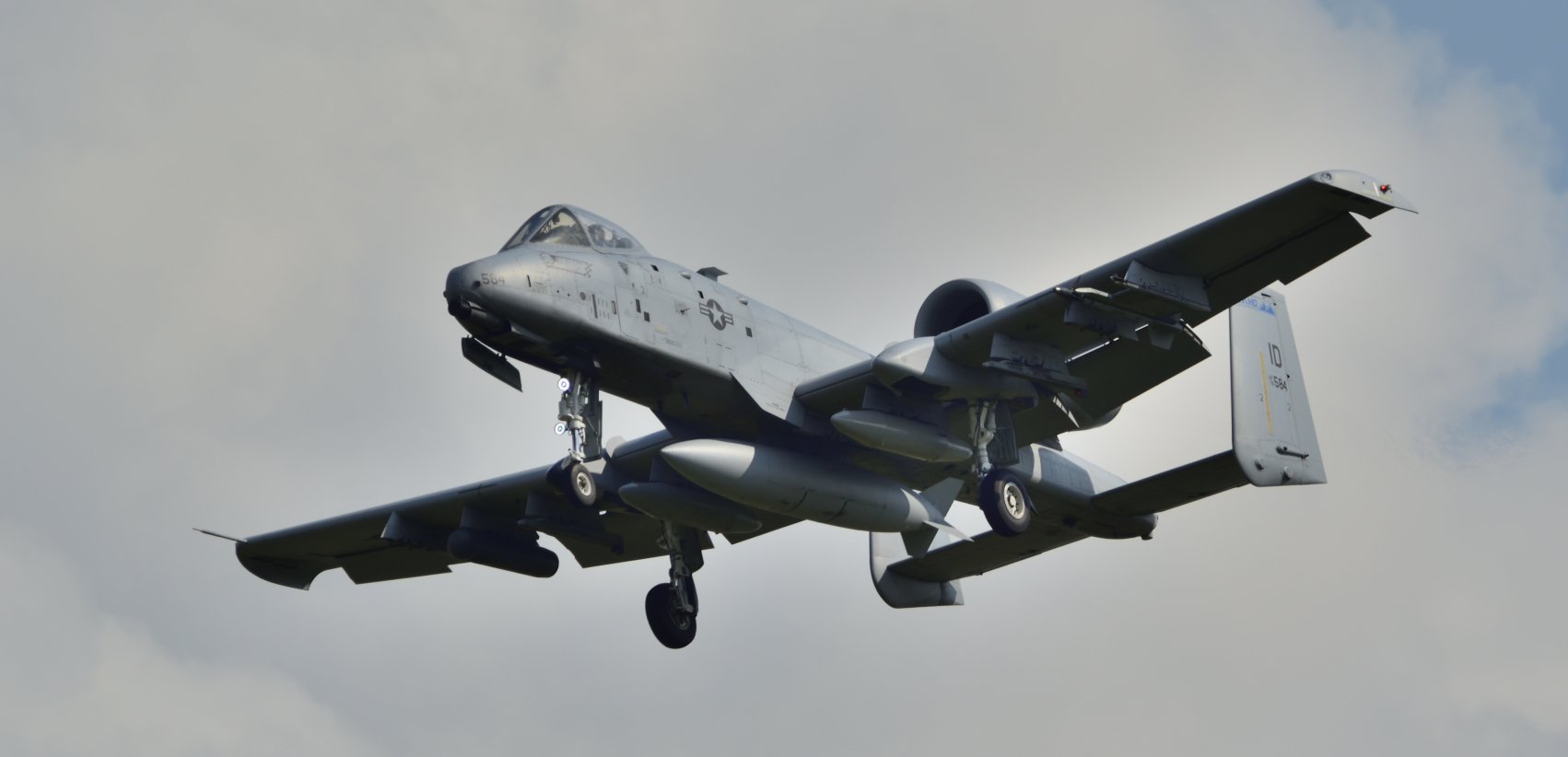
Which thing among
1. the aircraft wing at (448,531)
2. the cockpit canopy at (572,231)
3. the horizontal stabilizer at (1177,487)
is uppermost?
the cockpit canopy at (572,231)

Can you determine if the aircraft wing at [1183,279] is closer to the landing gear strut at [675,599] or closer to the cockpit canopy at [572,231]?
the cockpit canopy at [572,231]

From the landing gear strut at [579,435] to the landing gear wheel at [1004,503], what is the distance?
5.21 meters

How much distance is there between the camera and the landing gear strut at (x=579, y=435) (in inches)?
810

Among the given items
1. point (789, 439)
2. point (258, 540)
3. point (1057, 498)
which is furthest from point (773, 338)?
point (258, 540)

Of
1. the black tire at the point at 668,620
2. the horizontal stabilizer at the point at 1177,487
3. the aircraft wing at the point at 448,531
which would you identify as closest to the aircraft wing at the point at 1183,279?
the horizontal stabilizer at the point at 1177,487

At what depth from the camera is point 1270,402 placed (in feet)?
76.0

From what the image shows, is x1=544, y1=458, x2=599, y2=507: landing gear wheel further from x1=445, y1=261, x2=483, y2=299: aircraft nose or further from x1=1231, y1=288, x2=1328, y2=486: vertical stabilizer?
x1=1231, y1=288, x2=1328, y2=486: vertical stabilizer

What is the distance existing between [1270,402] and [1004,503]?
4.75 metres

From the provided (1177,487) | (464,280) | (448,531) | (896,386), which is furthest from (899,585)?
(464,280)

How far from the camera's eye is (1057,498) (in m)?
24.0

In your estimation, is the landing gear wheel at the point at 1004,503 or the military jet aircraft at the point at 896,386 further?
the landing gear wheel at the point at 1004,503

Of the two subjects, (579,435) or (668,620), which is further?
(668,620)

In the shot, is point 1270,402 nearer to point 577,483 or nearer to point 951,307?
point 951,307

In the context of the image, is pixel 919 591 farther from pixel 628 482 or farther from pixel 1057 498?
pixel 628 482
